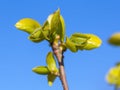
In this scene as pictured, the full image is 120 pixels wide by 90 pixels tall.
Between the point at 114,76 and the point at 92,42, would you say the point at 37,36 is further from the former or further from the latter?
the point at 114,76

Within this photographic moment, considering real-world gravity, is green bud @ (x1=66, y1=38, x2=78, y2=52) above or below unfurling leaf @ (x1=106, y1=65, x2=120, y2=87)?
above

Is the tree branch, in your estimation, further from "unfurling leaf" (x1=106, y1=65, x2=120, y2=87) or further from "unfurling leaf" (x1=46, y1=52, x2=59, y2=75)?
"unfurling leaf" (x1=106, y1=65, x2=120, y2=87)

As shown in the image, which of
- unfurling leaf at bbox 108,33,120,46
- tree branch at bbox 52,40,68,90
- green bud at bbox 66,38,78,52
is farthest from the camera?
green bud at bbox 66,38,78,52

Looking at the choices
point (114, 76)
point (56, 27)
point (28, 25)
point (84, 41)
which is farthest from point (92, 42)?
point (114, 76)

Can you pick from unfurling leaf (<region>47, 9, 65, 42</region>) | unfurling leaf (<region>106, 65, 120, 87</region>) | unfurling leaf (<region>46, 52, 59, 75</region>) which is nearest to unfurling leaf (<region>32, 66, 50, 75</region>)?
unfurling leaf (<region>46, 52, 59, 75</region>)

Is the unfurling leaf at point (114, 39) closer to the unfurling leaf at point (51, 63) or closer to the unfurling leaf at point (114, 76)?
the unfurling leaf at point (114, 76)

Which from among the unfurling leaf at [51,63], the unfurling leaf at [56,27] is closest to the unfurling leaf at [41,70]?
the unfurling leaf at [51,63]

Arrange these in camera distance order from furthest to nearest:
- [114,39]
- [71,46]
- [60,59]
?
[71,46] → [60,59] → [114,39]

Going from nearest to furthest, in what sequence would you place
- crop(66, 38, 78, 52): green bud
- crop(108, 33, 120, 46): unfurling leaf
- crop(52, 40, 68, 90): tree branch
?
crop(108, 33, 120, 46): unfurling leaf < crop(52, 40, 68, 90): tree branch < crop(66, 38, 78, 52): green bud
